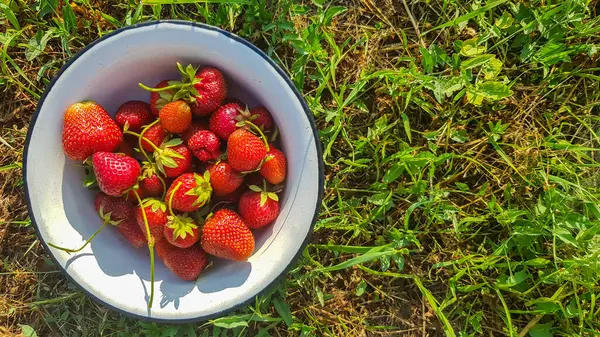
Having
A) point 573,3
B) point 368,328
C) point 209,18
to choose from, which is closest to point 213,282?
point 368,328

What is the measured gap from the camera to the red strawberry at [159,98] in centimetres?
134

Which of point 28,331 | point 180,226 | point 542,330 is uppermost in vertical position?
point 180,226

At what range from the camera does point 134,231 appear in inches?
54.7

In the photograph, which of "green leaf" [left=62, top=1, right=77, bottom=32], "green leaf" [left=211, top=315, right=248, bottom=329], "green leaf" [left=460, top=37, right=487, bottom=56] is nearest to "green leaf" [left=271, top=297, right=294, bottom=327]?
"green leaf" [left=211, top=315, right=248, bottom=329]

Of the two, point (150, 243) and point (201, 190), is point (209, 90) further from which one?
point (150, 243)

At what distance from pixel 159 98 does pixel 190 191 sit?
0.27 metres

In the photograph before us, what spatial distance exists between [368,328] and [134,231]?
0.78 m

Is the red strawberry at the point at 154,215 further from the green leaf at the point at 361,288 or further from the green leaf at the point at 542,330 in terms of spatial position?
the green leaf at the point at 542,330

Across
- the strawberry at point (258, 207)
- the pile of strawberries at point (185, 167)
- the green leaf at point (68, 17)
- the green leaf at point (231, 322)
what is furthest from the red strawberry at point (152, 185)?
the green leaf at point (68, 17)

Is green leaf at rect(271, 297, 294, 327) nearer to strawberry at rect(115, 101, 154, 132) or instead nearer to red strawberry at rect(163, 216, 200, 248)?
red strawberry at rect(163, 216, 200, 248)

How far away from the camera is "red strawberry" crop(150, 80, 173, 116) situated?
1343 millimetres

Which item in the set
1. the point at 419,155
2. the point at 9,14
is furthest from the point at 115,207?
the point at 419,155

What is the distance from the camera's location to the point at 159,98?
1.37 meters

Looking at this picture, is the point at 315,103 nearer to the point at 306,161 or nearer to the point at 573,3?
the point at 306,161
